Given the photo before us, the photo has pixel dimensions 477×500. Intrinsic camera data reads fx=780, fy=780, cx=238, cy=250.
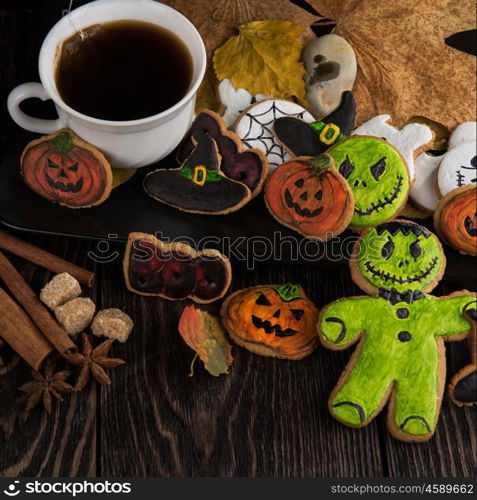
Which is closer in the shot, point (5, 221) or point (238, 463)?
point (238, 463)

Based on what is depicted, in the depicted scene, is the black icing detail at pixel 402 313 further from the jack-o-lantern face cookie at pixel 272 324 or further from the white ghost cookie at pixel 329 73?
the white ghost cookie at pixel 329 73

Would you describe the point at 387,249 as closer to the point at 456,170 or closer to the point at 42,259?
the point at 456,170

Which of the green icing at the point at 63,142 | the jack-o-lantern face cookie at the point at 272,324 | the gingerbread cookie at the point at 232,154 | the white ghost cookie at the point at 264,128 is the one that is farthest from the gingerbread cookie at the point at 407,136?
the green icing at the point at 63,142

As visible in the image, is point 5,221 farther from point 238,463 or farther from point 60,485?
point 238,463

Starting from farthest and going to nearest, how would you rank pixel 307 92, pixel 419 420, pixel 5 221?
1. pixel 307 92
2. pixel 5 221
3. pixel 419 420

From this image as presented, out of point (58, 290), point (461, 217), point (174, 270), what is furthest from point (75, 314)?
point (461, 217)

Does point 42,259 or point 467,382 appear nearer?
point 467,382

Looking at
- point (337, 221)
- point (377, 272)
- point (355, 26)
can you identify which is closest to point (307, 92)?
point (355, 26)

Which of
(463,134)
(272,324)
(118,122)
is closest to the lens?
(118,122)
